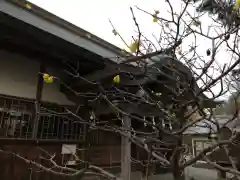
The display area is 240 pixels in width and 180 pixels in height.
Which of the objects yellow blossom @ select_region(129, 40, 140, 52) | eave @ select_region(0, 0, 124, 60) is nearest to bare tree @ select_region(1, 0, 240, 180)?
yellow blossom @ select_region(129, 40, 140, 52)

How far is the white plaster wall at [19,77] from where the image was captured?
4445mm

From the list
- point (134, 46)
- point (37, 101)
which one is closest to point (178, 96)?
point (134, 46)

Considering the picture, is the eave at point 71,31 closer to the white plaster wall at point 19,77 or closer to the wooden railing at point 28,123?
the white plaster wall at point 19,77

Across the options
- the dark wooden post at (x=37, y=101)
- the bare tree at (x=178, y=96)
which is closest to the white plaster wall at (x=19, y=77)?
the dark wooden post at (x=37, y=101)

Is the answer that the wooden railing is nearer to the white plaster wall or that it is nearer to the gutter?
the white plaster wall

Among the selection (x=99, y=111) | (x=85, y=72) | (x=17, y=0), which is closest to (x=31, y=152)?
(x=99, y=111)

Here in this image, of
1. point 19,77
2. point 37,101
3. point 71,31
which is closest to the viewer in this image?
point 19,77

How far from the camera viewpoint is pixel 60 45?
3.98 m

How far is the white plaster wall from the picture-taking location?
4.45 m

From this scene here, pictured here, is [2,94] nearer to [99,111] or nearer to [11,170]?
[11,170]

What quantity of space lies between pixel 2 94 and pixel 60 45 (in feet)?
4.91

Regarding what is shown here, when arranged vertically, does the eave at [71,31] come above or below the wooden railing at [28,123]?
Answer: above

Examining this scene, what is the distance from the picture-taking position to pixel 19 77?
4.65 m

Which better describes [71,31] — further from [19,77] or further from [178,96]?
[178,96]
